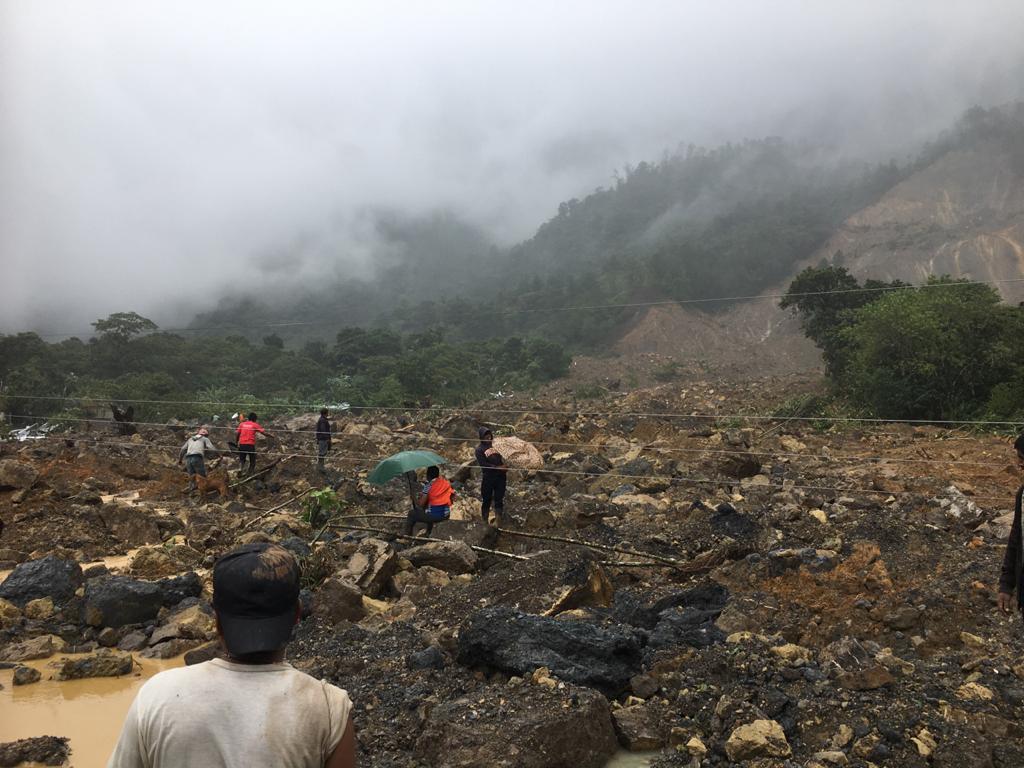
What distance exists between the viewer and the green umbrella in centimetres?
968

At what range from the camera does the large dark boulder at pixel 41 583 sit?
776cm

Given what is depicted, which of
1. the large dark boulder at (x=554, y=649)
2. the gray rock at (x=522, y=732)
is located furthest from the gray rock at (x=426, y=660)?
the gray rock at (x=522, y=732)

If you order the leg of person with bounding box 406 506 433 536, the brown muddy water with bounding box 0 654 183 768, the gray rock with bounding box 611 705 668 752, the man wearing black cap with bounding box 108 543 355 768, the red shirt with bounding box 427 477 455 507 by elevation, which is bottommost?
the brown muddy water with bounding box 0 654 183 768

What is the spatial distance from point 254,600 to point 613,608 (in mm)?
5198

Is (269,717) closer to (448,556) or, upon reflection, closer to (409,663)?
(409,663)

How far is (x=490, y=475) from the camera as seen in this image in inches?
401

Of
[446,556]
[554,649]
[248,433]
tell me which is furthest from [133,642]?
[248,433]

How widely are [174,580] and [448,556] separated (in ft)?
9.70

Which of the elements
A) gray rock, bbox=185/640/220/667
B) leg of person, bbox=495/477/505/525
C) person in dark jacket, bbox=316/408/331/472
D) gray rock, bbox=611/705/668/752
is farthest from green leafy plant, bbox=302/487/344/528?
gray rock, bbox=611/705/668/752

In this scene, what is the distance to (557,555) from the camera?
762 centimetres

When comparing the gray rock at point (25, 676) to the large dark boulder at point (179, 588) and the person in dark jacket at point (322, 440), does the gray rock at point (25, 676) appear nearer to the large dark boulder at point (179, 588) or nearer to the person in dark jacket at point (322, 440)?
the large dark boulder at point (179, 588)

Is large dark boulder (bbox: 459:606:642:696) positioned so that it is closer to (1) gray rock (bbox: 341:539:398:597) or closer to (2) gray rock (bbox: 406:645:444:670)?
(2) gray rock (bbox: 406:645:444:670)

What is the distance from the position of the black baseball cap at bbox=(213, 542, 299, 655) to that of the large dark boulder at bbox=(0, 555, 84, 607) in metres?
7.36

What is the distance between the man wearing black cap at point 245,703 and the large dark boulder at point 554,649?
3.25m
